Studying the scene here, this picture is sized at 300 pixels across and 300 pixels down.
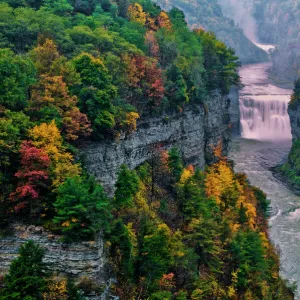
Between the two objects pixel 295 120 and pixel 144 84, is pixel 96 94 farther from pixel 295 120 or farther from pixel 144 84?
pixel 295 120

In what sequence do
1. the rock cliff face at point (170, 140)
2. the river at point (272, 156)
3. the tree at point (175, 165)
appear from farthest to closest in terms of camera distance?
the river at point (272, 156), the tree at point (175, 165), the rock cliff face at point (170, 140)

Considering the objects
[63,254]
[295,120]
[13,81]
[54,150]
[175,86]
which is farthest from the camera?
[295,120]

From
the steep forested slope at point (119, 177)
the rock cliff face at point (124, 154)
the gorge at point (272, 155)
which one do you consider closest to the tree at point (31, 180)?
the steep forested slope at point (119, 177)

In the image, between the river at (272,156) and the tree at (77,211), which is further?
the river at (272,156)

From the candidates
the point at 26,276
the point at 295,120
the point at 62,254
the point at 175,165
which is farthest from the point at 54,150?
the point at 295,120

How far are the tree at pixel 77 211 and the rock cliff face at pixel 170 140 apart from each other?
347 inches

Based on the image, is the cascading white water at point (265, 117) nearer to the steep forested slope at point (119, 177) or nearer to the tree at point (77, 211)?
the steep forested slope at point (119, 177)

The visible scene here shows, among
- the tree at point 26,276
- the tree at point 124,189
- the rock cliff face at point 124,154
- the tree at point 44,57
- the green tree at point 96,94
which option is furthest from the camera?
the tree at point 44,57

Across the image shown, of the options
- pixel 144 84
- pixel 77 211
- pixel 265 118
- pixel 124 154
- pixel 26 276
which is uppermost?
pixel 144 84

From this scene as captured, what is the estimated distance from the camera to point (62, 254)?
2773 cm

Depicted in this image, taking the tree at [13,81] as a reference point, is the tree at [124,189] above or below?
below

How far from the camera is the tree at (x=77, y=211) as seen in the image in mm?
27602

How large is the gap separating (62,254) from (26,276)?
3.22 meters

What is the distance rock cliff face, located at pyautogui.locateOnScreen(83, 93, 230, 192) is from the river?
11.3 m
